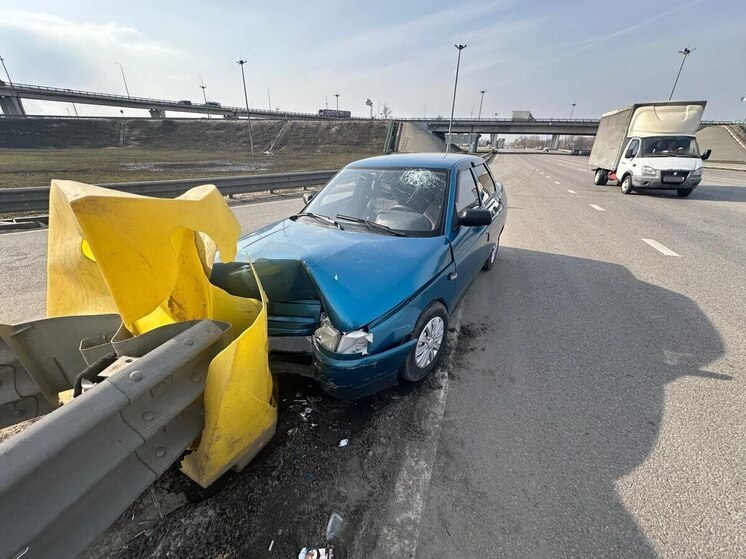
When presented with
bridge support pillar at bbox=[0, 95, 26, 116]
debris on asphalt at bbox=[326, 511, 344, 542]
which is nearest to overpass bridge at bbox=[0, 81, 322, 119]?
bridge support pillar at bbox=[0, 95, 26, 116]

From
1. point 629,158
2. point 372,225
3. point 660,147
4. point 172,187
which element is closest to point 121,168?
point 172,187

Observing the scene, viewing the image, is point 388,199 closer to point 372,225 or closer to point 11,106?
point 372,225

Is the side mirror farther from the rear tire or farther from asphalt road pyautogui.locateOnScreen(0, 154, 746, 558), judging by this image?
the rear tire

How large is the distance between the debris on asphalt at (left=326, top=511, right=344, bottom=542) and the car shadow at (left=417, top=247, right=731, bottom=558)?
419 mm

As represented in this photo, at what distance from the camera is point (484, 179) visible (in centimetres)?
490

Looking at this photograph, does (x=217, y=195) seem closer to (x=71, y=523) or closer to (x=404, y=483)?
(x=71, y=523)

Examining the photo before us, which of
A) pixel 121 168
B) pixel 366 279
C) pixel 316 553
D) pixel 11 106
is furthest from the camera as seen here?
pixel 11 106

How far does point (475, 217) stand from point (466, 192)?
0.78 metres

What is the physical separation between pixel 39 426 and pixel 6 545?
277mm

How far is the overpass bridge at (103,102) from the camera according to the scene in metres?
64.1

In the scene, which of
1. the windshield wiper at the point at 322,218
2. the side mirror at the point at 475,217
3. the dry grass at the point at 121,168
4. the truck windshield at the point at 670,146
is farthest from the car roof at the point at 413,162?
the dry grass at the point at 121,168

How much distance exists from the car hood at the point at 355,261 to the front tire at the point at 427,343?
0.95ft

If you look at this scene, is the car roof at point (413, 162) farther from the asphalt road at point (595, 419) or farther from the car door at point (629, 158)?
the car door at point (629, 158)

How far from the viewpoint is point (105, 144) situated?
52438mm
